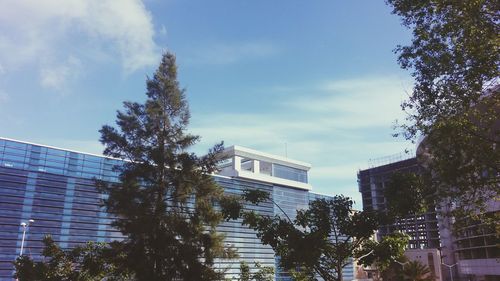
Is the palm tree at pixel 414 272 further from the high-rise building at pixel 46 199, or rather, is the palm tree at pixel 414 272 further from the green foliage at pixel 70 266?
the high-rise building at pixel 46 199

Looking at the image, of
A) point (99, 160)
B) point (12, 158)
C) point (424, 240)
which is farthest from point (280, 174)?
point (12, 158)

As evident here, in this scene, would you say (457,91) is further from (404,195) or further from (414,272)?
(414,272)

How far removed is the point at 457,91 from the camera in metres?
12.1

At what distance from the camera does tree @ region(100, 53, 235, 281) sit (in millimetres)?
18859

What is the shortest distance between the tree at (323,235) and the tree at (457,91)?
7.96 ft

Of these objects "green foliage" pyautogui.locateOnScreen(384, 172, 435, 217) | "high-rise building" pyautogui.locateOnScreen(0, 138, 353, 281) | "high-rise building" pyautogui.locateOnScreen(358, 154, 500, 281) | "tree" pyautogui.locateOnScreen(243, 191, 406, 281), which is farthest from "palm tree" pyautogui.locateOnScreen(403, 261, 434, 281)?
"high-rise building" pyautogui.locateOnScreen(0, 138, 353, 281)

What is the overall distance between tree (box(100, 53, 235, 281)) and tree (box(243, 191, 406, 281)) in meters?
8.45

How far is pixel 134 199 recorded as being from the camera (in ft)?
64.6

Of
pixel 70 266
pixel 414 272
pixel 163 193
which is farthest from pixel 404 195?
pixel 414 272

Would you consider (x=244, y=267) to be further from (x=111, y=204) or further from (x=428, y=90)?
(x=428, y=90)

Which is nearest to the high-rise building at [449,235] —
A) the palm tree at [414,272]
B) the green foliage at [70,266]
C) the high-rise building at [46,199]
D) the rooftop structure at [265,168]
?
the palm tree at [414,272]

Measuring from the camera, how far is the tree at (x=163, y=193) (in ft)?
61.9

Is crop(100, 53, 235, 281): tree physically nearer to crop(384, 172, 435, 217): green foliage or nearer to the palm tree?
crop(384, 172, 435, 217): green foliage

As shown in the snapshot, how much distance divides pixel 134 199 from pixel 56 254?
4.05 meters
